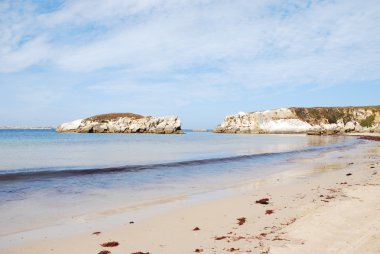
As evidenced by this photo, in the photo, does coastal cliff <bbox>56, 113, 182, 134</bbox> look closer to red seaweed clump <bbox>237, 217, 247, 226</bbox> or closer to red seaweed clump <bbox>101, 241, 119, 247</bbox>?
red seaweed clump <bbox>237, 217, 247, 226</bbox>

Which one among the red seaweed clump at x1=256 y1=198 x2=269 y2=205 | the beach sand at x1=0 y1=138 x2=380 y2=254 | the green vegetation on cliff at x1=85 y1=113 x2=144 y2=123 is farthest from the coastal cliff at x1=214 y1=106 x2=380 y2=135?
the beach sand at x1=0 y1=138 x2=380 y2=254

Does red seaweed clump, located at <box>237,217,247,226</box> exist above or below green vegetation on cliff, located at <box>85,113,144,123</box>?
below

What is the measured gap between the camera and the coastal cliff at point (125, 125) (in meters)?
139

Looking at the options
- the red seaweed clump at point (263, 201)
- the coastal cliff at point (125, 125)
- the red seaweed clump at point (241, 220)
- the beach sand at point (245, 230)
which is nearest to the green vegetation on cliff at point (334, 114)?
the coastal cliff at point (125, 125)

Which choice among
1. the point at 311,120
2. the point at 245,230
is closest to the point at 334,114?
the point at 311,120

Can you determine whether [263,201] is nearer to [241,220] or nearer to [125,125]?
[241,220]

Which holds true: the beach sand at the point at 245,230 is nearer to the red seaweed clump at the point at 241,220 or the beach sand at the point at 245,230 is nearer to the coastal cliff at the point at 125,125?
the red seaweed clump at the point at 241,220

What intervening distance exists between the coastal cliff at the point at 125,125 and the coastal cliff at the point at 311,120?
29723 mm

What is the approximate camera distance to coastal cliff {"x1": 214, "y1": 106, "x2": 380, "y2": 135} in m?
130

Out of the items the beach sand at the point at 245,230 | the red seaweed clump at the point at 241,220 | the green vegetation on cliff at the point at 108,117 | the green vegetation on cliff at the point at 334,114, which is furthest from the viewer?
the green vegetation on cliff at the point at 108,117

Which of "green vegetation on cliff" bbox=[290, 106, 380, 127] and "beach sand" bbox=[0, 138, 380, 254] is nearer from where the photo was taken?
"beach sand" bbox=[0, 138, 380, 254]

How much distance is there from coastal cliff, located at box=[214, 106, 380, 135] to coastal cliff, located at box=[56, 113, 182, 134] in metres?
29.7

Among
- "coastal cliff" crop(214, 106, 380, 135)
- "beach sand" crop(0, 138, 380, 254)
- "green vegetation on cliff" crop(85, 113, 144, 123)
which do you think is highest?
"green vegetation on cliff" crop(85, 113, 144, 123)

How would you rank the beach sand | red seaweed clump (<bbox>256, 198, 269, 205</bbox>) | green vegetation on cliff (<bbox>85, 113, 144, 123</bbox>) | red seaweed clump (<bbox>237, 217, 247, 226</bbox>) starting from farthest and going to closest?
green vegetation on cliff (<bbox>85, 113, 144, 123</bbox>)
red seaweed clump (<bbox>256, 198, 269, 205</bbox>)
red seaweed clump (<bbox>237, 217, 247, 226</bbox>)
the beach sand
